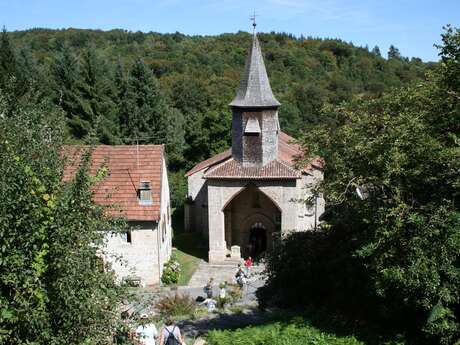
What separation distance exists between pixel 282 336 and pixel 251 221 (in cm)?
2066

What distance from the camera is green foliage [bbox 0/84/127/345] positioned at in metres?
7.35

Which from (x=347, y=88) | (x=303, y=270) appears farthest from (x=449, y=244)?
(x=347, y=88)

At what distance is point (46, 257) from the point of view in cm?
776

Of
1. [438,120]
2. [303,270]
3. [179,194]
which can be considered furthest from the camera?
[179,194]

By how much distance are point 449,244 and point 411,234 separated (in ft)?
3.46

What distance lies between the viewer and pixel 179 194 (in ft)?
157

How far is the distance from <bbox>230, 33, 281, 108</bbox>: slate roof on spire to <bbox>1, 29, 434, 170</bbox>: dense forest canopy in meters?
3.17

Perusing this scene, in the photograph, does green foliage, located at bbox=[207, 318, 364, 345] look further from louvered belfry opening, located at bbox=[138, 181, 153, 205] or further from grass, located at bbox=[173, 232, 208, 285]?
grass, located at bbox=[173, 232, 208, 285]

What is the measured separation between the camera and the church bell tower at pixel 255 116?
3192 cm

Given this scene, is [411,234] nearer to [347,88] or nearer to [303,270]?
[303,270]

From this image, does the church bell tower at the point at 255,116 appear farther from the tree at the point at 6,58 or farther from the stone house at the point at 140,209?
the tree at the point at 6,58

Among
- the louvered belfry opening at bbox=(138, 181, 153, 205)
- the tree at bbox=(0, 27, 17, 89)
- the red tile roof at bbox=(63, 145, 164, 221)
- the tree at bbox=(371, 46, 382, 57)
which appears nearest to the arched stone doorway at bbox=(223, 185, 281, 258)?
the red tile roof at bbox=(63, 145, 164, 221)

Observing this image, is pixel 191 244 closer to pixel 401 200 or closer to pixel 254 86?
pixel 254 86

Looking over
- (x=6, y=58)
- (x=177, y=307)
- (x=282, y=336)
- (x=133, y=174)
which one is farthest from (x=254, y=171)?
(x=6, y=58)
